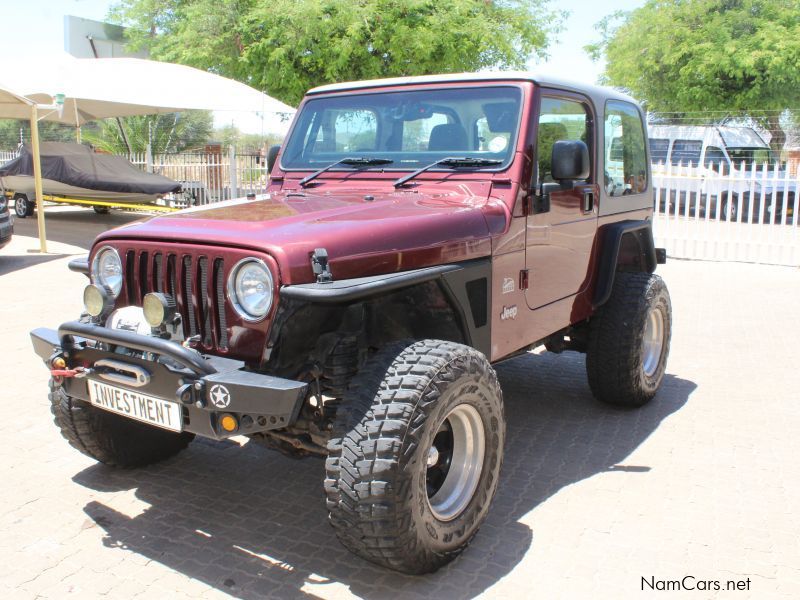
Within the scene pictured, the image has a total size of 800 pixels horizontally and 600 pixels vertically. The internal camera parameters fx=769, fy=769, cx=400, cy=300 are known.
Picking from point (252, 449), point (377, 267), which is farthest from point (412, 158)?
point (252, 449)

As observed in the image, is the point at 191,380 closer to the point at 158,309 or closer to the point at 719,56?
the point at 158,309

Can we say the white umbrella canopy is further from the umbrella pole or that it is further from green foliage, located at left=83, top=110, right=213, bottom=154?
green foliage, located at left=83, top=110, right=213, bottom=154

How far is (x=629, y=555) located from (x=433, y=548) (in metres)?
0.90

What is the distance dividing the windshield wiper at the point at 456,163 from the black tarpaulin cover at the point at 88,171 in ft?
42.9

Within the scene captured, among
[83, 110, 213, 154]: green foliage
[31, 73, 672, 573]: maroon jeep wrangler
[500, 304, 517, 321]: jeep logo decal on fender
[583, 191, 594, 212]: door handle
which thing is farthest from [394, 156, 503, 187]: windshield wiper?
[83, 110, 213, 154]: green foliage

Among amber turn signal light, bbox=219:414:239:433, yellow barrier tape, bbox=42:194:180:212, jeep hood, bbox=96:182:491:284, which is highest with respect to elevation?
jeep hood, bbox=96:182:491:284

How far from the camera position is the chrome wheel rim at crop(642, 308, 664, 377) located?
523 centimetres

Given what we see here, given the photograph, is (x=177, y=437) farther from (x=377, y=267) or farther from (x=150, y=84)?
(x=150, y=84)

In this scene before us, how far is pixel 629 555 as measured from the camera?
3.25 m

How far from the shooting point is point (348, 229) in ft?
9.95

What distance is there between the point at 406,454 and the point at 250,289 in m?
0.85

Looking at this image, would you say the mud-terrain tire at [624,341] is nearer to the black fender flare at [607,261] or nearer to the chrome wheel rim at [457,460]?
the black fender flare at [607,261]

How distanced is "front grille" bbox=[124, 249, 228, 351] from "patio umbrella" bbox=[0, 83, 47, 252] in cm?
963

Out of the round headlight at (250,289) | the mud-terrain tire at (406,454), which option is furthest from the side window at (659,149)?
the round headlight at (250,289)
